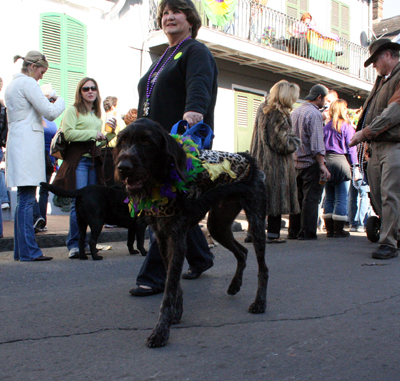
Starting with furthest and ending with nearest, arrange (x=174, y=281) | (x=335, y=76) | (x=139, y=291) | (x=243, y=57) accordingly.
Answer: (x=335, y=76), (x=243, y=57), (x=139, y=291), (x=174, y=281)

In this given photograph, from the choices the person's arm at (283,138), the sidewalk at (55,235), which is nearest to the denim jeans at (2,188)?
the sidewalk at (55,235)

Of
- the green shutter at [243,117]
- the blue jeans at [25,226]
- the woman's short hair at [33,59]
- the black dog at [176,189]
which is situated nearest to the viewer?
the black dog at [176,189]

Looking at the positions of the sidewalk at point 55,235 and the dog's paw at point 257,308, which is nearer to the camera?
the dog's paw at point 257,308

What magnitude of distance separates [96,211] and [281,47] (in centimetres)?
1308

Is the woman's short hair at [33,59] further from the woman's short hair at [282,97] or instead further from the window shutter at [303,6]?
the window shutter at [303,6]

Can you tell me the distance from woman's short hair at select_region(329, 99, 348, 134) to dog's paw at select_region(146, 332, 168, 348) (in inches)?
250

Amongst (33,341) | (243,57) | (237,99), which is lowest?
(33,341)

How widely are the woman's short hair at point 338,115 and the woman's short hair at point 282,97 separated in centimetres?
158

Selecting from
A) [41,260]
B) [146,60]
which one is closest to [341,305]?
[41,260]

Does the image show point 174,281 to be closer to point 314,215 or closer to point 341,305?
point 341,305

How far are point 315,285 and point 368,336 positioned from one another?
1.38 metres

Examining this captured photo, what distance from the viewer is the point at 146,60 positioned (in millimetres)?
13477

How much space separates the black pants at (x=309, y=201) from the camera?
7.66 meters

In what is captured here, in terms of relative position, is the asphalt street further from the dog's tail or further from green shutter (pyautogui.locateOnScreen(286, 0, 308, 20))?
green shutter (pyautogui.locateOnScreen(286, 0, 308, 20))
